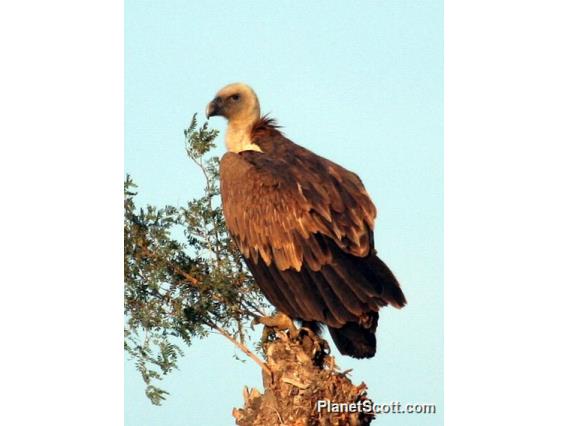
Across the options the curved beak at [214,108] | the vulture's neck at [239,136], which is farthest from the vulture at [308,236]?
the curved beak at [214,108]

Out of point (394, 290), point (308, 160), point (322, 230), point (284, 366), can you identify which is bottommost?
point (284, 366)

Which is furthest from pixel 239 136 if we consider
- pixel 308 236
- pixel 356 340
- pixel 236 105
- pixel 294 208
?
pixel 356 340

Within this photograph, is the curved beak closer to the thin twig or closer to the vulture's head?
the vulture's head

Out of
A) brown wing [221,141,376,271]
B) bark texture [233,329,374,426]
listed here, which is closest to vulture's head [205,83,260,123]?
brown wing [221,141,376,271]

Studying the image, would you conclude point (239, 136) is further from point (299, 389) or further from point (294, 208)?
point (299, 389)

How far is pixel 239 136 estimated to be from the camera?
38.9 ft

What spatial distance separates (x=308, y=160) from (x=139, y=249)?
6.48ft

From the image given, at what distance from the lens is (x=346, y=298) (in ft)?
33.4

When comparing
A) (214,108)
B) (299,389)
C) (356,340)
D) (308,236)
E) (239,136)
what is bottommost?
(299,389)

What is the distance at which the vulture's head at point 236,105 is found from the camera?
11734 mm

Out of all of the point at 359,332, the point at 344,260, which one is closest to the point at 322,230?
the point at 344,260

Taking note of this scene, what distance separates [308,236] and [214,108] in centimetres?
199

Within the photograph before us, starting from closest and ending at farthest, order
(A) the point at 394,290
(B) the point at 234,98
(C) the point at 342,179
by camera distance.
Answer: (A) the point at 394,290
(C) the point at 342,179
(B) the point at 234,98

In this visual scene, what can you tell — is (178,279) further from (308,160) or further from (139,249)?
(308,160)
